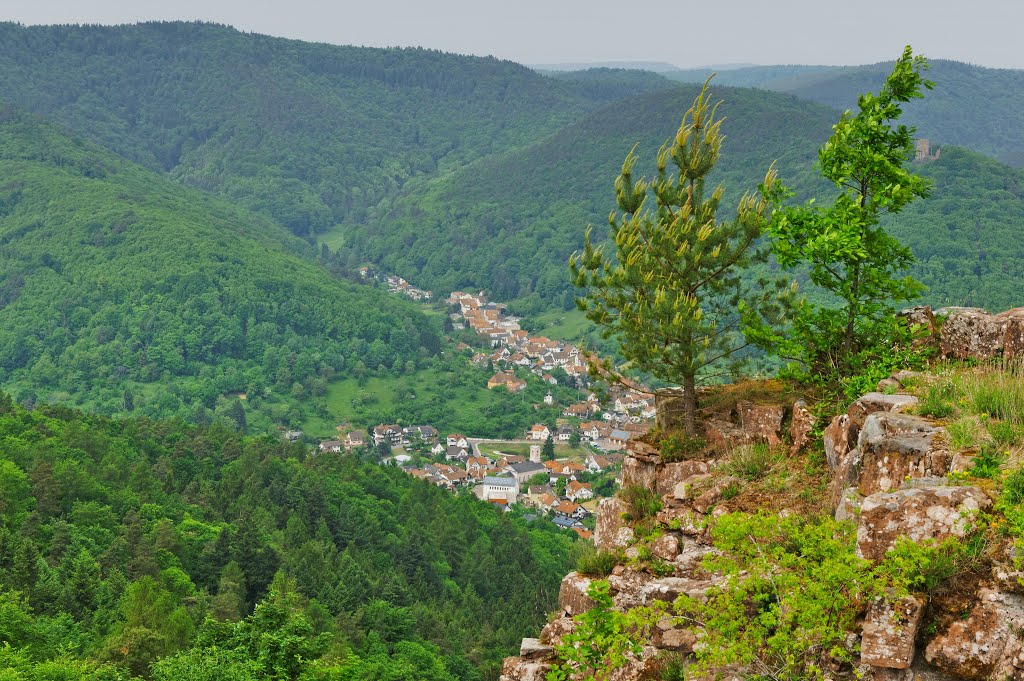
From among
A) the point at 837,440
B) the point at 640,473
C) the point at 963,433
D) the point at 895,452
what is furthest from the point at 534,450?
the point at 963,433

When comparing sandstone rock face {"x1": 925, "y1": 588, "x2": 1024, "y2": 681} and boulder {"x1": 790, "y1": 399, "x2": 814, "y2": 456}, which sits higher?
boulder {"x1": 790, "y1": 399, "x2": 814, "y2": 456}

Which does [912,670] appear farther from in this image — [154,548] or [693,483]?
[154,548]

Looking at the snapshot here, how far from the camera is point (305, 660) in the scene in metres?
18.2

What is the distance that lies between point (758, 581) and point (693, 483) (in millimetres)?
4071

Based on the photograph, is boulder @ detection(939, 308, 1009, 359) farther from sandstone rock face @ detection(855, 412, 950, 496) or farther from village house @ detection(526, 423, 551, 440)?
village house @ detection(526, 423, 551, 440)

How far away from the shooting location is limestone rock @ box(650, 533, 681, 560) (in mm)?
11984

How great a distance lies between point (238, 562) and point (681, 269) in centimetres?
3054

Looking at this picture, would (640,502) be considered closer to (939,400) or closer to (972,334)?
(939,400)

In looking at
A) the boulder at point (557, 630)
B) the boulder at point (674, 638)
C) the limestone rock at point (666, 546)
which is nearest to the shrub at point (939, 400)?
the limestone rock at point (666, 546)

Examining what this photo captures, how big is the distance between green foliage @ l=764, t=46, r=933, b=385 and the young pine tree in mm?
1000

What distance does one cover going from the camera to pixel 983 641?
8219 mm

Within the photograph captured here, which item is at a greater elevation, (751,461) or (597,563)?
(751,461)

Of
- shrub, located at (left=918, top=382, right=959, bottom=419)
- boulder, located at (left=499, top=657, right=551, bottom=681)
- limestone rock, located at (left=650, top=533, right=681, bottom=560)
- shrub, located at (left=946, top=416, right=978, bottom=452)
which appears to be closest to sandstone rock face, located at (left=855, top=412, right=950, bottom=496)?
shrub, located at (left=946, top=416, right=978, bottom=452)

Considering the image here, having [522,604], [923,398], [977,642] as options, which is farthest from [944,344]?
[522,604]
